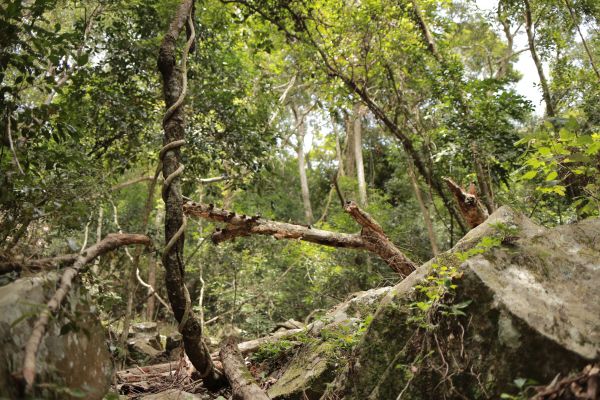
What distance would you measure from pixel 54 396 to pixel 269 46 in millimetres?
3783

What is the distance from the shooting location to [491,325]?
207 centimetres

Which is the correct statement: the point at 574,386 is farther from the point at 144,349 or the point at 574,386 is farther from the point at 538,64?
the point at 538,64

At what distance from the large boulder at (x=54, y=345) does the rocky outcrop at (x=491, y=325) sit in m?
1.46

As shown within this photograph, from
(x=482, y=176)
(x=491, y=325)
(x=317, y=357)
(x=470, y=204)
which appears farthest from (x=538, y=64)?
(x=491, y=325)

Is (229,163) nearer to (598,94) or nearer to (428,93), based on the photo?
(428,93)

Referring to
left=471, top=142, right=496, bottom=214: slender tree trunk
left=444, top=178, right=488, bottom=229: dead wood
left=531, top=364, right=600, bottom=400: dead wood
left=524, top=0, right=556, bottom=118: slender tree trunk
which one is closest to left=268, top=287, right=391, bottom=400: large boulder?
left=444, top=178, right=488, bottom=229: dead wood

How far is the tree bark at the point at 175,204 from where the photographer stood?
8.72 ft

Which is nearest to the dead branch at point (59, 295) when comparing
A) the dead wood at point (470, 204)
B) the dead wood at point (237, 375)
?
the dead wood at point (237, 375)

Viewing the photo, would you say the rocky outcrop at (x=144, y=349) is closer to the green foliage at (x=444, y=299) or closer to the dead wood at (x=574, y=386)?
the green foliage at (x=444, y=299)

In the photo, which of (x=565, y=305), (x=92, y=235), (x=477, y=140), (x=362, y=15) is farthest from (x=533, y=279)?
(x=92, y=235)

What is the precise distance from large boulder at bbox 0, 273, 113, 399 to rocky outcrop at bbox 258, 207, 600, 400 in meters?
1.46

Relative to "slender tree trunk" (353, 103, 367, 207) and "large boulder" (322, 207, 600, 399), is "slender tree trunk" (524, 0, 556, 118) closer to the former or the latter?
"slender tree trunk" (353, 103, 367, 207)

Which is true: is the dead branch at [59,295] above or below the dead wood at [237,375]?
above

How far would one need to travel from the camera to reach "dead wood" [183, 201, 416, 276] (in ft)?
17.3
